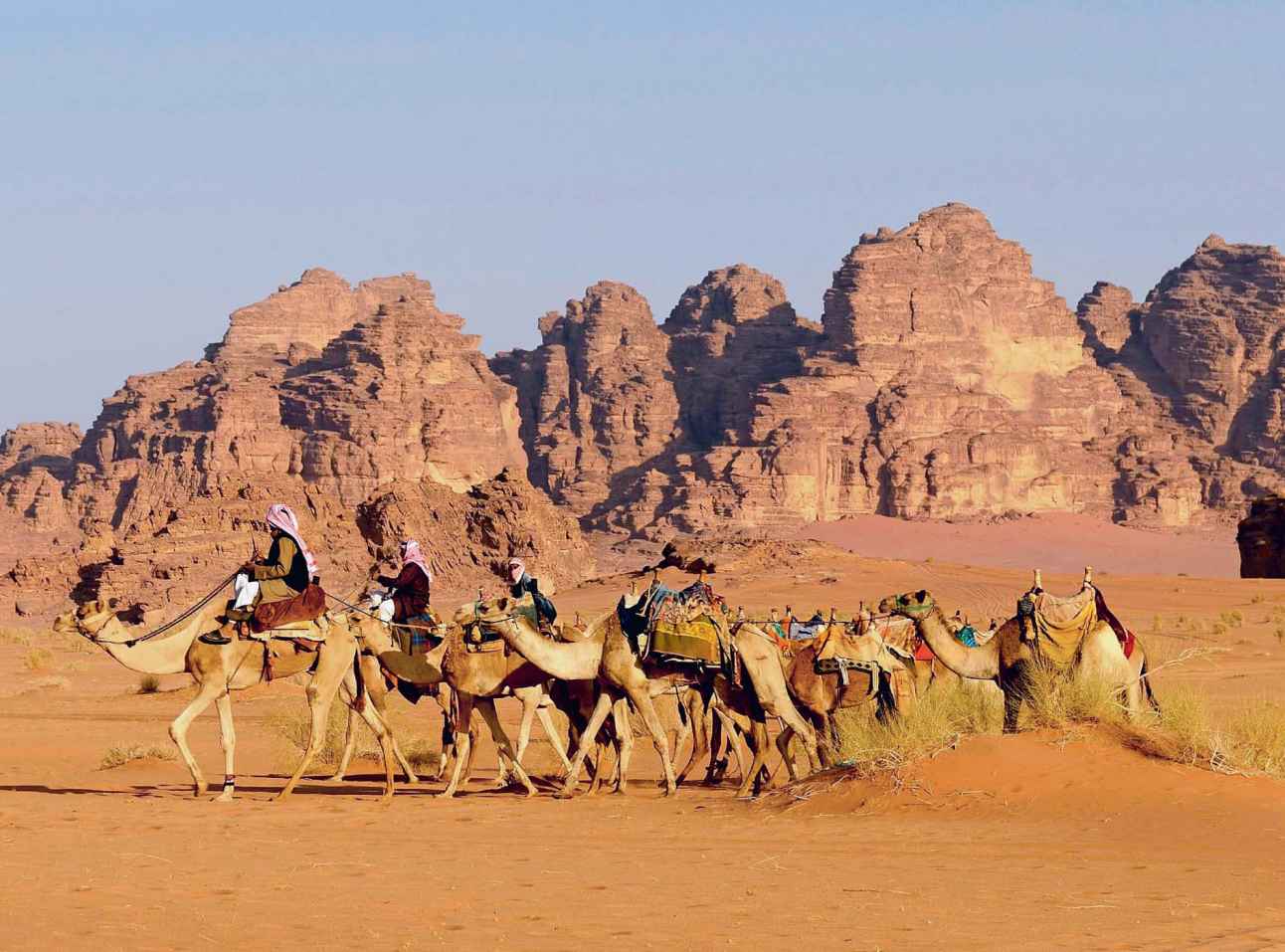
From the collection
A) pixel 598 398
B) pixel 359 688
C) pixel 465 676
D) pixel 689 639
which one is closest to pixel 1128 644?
pixel 689 639

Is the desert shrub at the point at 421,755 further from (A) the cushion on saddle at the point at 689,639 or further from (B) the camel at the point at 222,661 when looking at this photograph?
(A) the cushion on saddle at the point at 689,639

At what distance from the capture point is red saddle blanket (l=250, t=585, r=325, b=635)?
15.4 meters

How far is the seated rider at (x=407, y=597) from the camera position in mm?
16641

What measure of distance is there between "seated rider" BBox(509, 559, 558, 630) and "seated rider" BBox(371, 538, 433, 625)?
748mm

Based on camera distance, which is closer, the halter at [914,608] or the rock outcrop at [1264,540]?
the halter at [914,608]

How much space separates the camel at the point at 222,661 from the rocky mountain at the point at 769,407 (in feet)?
313

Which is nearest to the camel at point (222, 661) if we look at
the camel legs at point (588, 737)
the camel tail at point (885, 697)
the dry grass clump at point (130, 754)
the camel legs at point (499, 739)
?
the camel legs at point (499, 739)

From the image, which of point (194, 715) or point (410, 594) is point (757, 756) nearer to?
point (410, 594)

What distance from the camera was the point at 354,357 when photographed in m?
128

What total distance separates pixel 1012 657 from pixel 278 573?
585 cm

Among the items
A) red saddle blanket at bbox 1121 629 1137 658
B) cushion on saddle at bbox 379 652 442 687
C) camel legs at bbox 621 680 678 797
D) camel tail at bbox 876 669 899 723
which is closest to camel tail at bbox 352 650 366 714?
cushion on saddle at bbox 379 652 442 687

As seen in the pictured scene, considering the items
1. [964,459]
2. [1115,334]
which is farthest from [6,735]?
[1115,334]

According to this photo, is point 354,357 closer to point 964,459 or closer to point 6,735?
point 964,459

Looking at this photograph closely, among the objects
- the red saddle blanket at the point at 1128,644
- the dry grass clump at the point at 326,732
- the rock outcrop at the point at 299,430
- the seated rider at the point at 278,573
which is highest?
the rock outcrop at the point at 299,430
